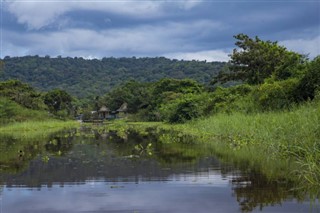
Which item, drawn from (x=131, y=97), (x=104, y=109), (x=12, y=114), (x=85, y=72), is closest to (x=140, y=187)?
(x=12, y=114)

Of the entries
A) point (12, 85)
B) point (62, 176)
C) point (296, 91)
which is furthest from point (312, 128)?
point (12, 85)

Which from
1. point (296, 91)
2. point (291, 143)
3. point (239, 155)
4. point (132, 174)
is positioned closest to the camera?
point (132, 174)

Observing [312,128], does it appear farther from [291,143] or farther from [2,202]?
[2,202]

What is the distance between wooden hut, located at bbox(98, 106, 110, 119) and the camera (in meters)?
84.2

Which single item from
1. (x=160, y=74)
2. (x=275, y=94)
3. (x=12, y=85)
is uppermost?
(x=160, y=74)

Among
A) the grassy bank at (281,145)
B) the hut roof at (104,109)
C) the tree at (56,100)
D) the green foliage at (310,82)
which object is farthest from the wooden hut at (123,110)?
the grassy bank at (281,145)

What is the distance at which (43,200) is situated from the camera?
726cm

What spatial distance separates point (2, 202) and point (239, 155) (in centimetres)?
731

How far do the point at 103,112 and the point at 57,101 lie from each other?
633 inches

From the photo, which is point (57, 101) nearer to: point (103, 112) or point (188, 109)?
point (103, 112)

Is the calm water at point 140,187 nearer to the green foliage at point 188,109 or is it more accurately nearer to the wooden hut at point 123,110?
the green foliage at point 188,109

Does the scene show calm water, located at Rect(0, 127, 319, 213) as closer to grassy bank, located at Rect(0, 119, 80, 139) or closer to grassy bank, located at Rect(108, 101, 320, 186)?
grassy bank, located at Rect(108, 101, 320, 186)

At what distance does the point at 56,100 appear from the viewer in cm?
6962

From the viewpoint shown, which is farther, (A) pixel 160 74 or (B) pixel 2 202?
(A) pixel 160 74
